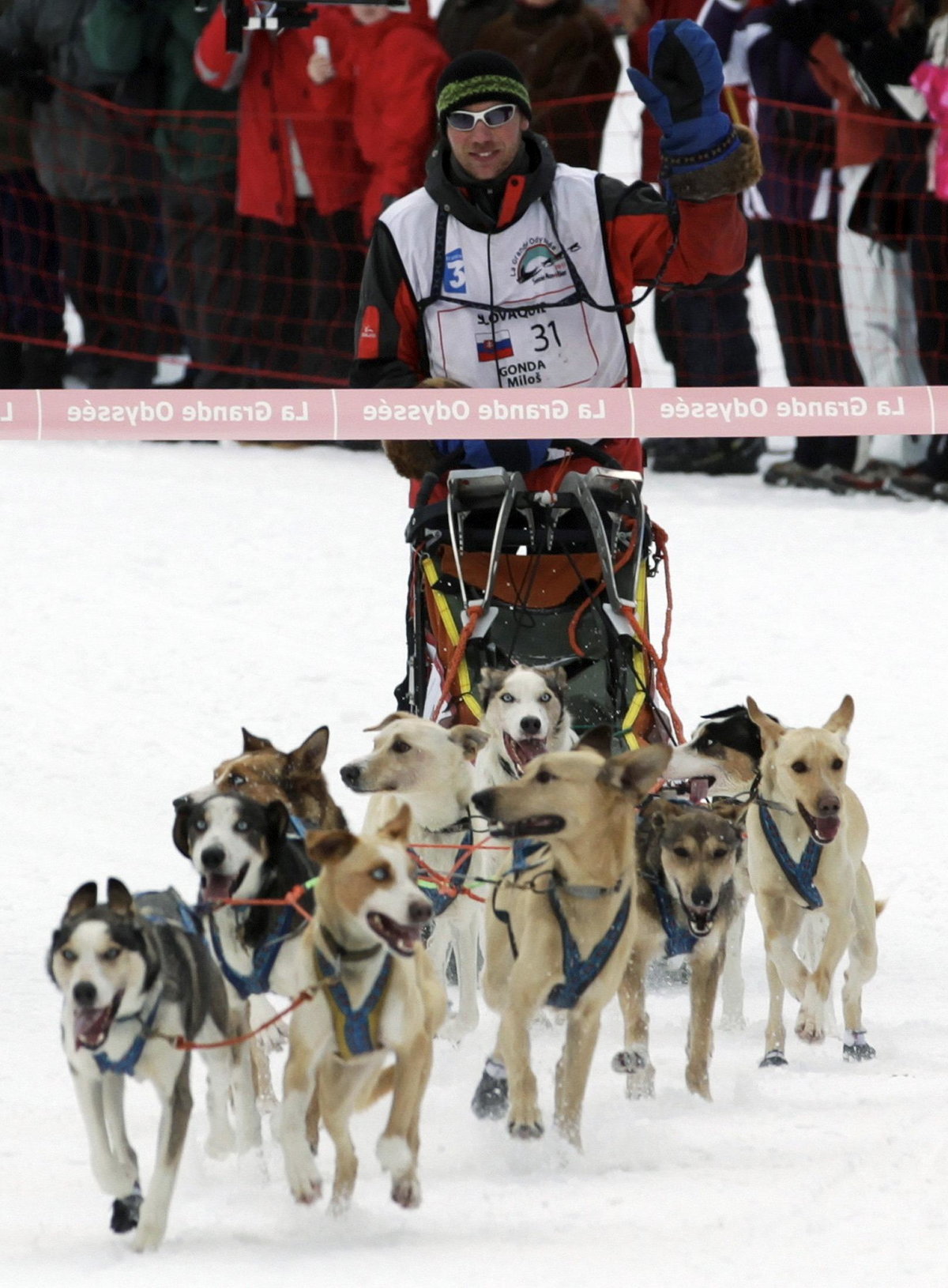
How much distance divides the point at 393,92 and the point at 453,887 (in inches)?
217

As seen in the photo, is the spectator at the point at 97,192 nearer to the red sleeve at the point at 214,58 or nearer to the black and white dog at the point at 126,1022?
the red sleeve at the point at 214,58

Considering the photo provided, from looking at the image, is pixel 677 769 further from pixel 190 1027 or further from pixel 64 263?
pixel 64 263

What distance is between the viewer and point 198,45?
9570mm

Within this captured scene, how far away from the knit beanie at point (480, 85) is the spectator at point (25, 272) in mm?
5319

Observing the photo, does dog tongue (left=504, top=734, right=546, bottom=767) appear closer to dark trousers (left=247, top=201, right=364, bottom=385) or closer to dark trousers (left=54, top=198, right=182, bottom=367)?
dark trousers (left=247, top=201, right=364, bottom=385)

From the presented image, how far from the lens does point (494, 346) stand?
518 centimetres

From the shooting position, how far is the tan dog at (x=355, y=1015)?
3.29 metres

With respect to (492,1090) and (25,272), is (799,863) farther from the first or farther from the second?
(25,272)

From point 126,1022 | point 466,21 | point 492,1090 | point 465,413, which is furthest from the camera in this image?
point 466,21

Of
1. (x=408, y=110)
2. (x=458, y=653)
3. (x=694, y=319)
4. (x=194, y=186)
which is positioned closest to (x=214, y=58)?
(x=194, y=186)

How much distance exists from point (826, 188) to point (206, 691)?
3878mm

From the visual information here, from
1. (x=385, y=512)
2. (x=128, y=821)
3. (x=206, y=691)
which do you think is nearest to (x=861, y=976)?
(x=128, y=821)

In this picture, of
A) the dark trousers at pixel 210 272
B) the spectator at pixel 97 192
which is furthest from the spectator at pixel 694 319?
the spectator at pixel 97 192

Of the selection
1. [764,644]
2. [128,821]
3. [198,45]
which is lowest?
[128,821]
